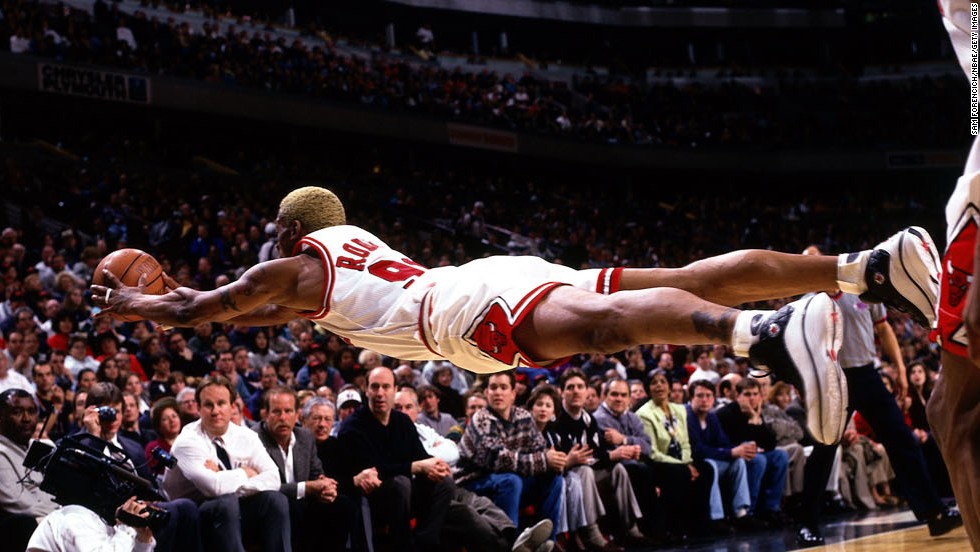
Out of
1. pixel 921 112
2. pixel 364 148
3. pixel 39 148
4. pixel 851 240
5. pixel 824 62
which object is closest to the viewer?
pixel 39 148

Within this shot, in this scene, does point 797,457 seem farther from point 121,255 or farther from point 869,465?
point 121,255

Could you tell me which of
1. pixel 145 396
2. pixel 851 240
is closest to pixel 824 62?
pixel 851 240

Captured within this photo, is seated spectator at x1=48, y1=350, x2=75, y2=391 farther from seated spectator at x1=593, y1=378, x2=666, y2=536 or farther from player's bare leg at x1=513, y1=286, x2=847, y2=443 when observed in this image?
player's bare leg at x1=513, y1=286, x2=847, y2=443

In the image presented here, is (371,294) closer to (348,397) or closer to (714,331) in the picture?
(714,331)

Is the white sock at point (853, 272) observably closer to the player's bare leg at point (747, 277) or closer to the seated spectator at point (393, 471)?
the player's bare leg at point (747, 277)

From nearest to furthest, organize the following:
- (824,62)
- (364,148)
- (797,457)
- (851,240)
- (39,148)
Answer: (797,457) < (39,148) < (364,148) < (851,240) < (824,62)

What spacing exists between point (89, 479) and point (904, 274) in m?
4.28

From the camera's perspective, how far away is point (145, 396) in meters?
8.53

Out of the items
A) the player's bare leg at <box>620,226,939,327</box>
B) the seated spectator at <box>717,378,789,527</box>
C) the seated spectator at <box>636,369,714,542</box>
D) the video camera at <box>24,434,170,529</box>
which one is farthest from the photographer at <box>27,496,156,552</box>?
the seated spectator at <box>717,378,789,527</box>

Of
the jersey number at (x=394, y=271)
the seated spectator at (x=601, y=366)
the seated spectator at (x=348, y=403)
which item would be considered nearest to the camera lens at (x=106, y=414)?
the seated spectator at (x=348, y=403)

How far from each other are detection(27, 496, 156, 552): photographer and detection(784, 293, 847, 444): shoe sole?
12.5ft

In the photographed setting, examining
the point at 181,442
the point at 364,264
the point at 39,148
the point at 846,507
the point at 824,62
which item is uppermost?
the point at 824,62

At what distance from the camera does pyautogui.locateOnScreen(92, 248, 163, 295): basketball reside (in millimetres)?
4945

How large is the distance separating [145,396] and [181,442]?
2.32m
